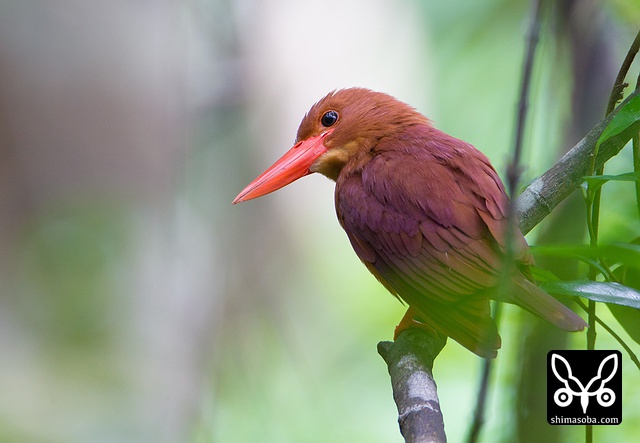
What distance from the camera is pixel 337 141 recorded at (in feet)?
7.65

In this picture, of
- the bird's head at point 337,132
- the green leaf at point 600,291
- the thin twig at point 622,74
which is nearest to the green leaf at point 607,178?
the green leaf at point 600,291

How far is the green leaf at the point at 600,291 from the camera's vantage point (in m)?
1.21

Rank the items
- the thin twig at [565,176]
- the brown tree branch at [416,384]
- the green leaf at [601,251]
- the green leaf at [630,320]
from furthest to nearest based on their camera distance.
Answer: the thin twig at [565,176]
the green leaf at [630,320]
the brown tree branch at [416,384]
the green leaf at [601,251]

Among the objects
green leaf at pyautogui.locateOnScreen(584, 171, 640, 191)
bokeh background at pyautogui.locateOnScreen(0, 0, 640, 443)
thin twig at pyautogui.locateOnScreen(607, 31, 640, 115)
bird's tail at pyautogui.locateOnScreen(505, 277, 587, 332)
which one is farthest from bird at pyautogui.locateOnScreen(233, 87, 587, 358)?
bokeh background at pyautogui.locateOnScreen(0, 0, 640, 443)

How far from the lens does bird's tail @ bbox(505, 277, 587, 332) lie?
4.95 ft

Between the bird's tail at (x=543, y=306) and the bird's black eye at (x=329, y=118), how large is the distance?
1032 millimetres

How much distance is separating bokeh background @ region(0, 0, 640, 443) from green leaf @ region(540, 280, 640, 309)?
233 centimetres

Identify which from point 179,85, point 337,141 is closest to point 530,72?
point 337,141

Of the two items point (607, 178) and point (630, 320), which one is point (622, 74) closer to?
point (607, 178)

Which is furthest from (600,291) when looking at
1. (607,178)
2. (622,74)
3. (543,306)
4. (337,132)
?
(337,132)

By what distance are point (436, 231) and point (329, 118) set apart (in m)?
0.78

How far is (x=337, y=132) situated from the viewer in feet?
7.68

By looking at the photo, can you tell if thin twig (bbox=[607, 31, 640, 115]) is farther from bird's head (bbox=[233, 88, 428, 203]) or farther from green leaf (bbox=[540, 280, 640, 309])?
bird's head (bbox=[233, 88, 428, 203])

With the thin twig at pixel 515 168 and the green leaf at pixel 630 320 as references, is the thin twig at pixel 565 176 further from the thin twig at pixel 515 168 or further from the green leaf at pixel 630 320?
the thin twig at pixel 515 168
